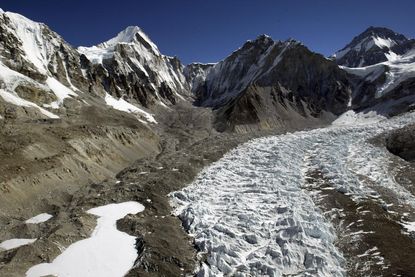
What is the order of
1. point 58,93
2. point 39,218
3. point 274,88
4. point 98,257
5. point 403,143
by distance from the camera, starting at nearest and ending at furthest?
point 98,257 < point 39,218 < point 403,143 < point 58,93 < point 274,88

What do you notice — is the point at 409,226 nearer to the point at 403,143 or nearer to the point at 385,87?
the point at 403,143

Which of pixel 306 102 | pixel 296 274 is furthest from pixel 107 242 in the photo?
pixel 306 102

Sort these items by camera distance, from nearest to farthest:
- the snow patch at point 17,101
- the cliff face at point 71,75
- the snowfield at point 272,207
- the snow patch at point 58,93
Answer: the snowfield at point 272,207 → the snow patch at point 17,101 → the cliff face at point 71,75 → the snow patch at point 58,93

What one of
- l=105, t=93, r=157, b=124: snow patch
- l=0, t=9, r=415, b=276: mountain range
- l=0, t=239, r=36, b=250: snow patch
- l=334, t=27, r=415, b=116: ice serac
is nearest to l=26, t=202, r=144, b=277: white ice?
l=0, t=9, r=415, b=276: mountain range

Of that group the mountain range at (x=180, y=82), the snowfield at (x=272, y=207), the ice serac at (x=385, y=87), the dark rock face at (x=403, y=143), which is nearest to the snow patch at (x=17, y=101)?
the mountain range at (x=180, y=82)

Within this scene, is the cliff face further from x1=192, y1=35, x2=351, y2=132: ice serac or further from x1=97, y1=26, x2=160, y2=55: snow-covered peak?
x1=192, y1=35, x2=351, y2=132: ice serac

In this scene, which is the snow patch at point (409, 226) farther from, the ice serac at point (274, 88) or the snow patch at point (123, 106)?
the snow patch at point (123, 106)

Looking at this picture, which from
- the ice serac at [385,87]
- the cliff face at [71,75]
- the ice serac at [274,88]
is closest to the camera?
the cliff face at [71,75]

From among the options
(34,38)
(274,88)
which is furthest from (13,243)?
(274,88)
